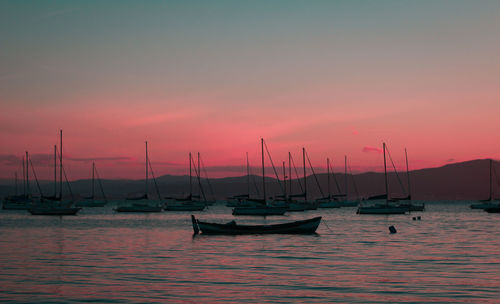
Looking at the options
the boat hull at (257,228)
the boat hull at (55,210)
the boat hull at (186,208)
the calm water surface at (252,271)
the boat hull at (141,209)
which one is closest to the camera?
the calm water surface at (252,271)

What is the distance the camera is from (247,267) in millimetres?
32062

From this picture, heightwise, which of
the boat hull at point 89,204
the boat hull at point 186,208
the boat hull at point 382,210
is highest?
the boat hull at point 89,204

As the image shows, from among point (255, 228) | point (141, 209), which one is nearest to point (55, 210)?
point (141, 209)

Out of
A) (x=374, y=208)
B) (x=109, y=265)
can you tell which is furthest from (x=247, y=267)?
(x=374, y=208)

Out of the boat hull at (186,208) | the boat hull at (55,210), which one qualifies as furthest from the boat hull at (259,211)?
the boat hull at (186,208)

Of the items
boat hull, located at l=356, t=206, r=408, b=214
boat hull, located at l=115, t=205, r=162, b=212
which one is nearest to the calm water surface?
boat hull, located at l=356, t=206, r=408, b=214

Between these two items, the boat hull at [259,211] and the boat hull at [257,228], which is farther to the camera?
the boat hull at [259,211]

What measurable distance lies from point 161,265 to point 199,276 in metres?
5.50

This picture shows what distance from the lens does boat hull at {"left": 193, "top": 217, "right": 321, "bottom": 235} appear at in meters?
55.1

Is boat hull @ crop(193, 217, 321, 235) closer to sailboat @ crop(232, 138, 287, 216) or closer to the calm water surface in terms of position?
the calm water surface

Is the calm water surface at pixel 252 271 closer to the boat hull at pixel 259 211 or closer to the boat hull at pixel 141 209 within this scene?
the boat hull at pixel 259 211

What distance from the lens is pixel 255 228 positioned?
55031 mm

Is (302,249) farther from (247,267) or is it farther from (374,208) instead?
(374,208)

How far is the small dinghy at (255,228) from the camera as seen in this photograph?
55.1m
